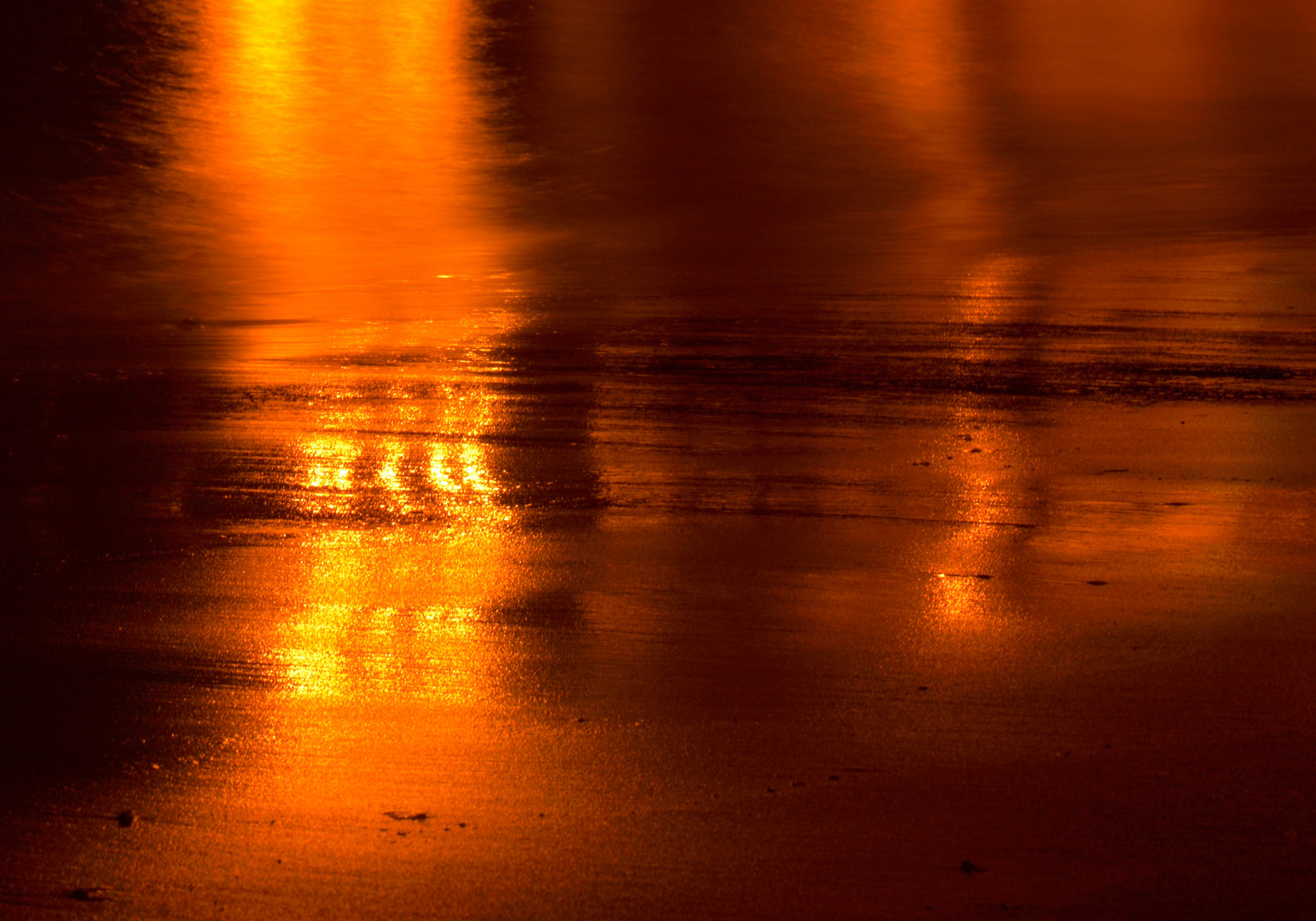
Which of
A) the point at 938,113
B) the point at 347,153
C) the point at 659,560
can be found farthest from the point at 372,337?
the point at 938,113

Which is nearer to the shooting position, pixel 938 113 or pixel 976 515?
pixel 976 515

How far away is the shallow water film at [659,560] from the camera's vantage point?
3111 millimetres

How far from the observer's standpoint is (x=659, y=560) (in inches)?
183

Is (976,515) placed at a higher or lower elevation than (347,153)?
higher

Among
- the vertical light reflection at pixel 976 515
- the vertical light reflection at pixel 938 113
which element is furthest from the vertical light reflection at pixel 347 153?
the vertical light reflection at pixel 976 515

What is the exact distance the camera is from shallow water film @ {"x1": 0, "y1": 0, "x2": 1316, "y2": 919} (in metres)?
3.11

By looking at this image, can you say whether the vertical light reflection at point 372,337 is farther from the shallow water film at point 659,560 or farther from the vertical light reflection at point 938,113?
the vertical light reflection at point 938,113

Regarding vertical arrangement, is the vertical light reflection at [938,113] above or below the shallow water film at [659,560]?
below

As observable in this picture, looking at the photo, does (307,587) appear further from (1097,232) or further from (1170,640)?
(1097,232)

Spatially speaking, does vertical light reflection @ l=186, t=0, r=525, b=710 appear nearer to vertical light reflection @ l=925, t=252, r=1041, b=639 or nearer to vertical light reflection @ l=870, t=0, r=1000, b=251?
vertical light reflection @ l=925, t=252, r=1041, b=639

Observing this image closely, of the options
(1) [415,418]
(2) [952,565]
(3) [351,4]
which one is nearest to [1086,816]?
(2) [952,565]

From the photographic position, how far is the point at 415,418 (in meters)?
6.40

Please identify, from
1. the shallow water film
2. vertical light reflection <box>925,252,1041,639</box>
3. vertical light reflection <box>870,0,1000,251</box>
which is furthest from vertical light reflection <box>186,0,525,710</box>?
vertical light reflection <box>870,0,1000,251</box>

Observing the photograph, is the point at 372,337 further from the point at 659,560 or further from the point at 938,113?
the point at 938,113
